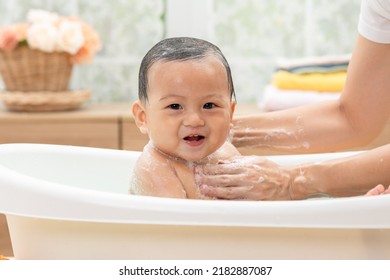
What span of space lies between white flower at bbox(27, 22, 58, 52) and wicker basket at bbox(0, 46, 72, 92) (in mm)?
35

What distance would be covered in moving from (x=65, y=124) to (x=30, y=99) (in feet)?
0.65

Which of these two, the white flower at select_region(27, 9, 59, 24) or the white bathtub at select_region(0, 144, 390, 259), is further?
the white flower at select_region(27, 9, 59, 24)

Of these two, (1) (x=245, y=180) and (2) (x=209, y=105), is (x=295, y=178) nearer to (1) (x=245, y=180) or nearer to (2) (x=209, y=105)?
(1) (x=245, y=180)

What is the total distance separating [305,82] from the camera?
3.25 metres

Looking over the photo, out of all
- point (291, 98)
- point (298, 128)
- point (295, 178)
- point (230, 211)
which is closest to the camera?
point (230, 211)

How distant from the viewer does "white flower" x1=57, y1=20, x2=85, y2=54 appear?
328cm

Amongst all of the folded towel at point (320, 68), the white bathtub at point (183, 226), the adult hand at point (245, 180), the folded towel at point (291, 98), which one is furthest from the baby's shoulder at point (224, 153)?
the folded towel at point (320, 68)

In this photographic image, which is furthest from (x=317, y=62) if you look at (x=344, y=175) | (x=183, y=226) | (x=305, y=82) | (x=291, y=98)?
(x=183, y=226)

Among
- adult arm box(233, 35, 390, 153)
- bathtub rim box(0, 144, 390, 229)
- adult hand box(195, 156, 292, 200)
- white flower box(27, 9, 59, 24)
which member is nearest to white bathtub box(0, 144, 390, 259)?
bathtub rim box(0, 144, 390, 229)

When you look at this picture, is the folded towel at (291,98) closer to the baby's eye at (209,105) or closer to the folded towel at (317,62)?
the folded towel at (317,62)

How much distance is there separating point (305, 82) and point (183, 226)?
71.7 inches

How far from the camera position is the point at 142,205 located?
1.53 meters

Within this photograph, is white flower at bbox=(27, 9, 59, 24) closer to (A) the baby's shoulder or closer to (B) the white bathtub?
(A) the baby's shoulder

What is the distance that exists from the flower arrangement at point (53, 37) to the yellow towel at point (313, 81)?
89 centimetres
